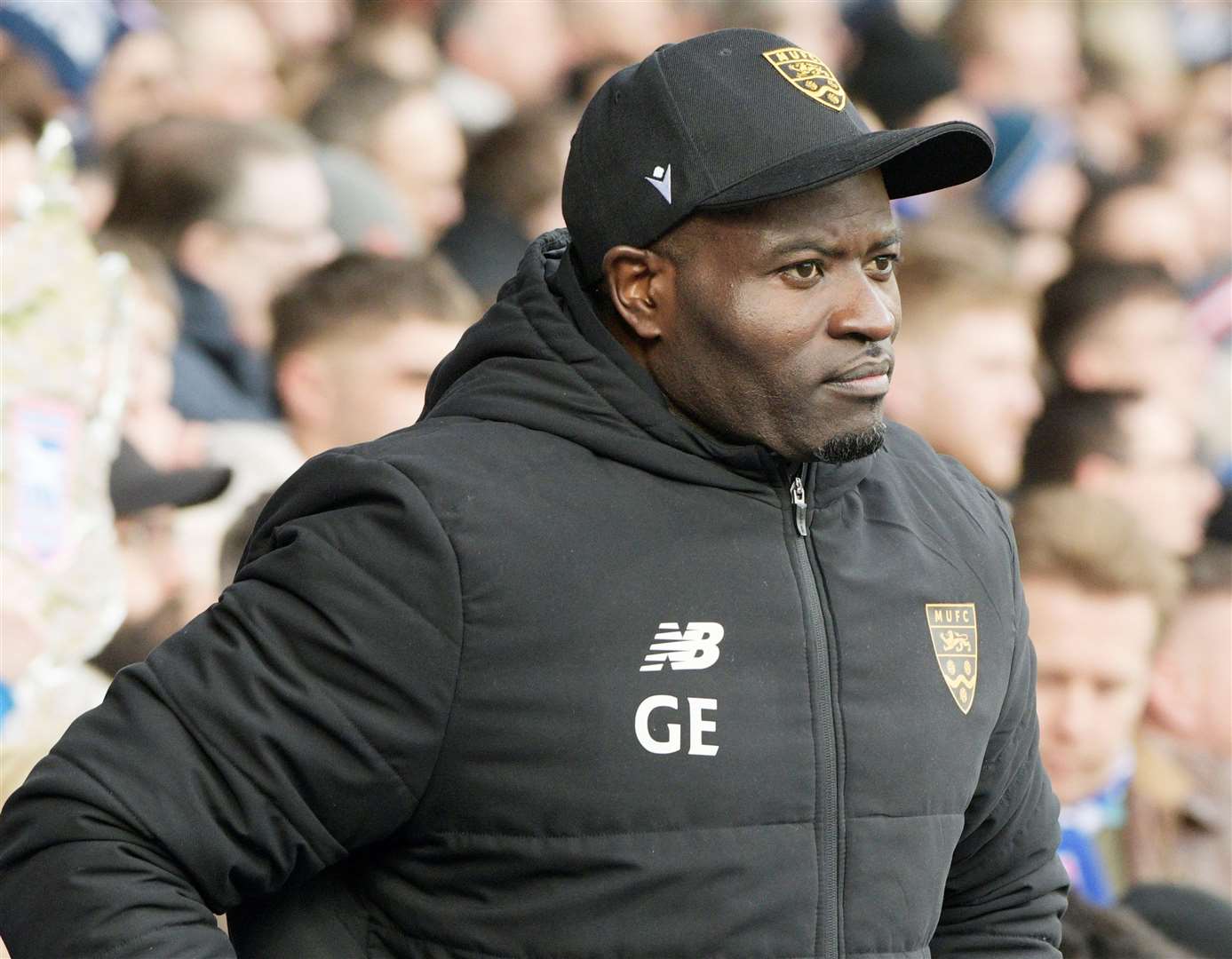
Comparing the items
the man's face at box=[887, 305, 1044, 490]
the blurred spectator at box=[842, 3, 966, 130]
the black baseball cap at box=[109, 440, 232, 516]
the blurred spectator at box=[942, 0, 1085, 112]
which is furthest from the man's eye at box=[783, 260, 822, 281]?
the blurred spectator at box=[942, 0, 1085, 112]

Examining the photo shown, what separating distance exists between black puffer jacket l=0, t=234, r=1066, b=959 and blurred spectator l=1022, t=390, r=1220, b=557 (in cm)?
315

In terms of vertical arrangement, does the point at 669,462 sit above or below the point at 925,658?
above

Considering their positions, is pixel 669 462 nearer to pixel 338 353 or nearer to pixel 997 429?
pixel 338 353

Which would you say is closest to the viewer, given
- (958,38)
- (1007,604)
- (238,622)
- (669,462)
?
(238,622)

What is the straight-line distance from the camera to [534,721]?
1.66 meters

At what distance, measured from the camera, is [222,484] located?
10.1 ft

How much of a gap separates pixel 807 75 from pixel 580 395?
1.20 ft

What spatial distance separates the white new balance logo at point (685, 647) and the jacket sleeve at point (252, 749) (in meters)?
0.18

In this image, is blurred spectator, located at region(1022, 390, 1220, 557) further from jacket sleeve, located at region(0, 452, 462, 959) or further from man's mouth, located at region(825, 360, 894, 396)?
jacket sleeve, located at region(0, 452, 462, 959)

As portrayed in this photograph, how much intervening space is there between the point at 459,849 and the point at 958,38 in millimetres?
5324

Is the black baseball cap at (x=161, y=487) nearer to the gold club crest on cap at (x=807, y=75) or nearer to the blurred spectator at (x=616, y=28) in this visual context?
the gold club crest on cap at (x=807, y=75)

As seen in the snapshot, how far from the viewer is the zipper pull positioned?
1.80 m

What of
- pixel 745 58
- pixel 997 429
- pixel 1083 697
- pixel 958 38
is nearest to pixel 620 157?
pixel 745 58

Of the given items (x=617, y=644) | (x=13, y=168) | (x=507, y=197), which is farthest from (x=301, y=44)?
(x=617, y=644)
